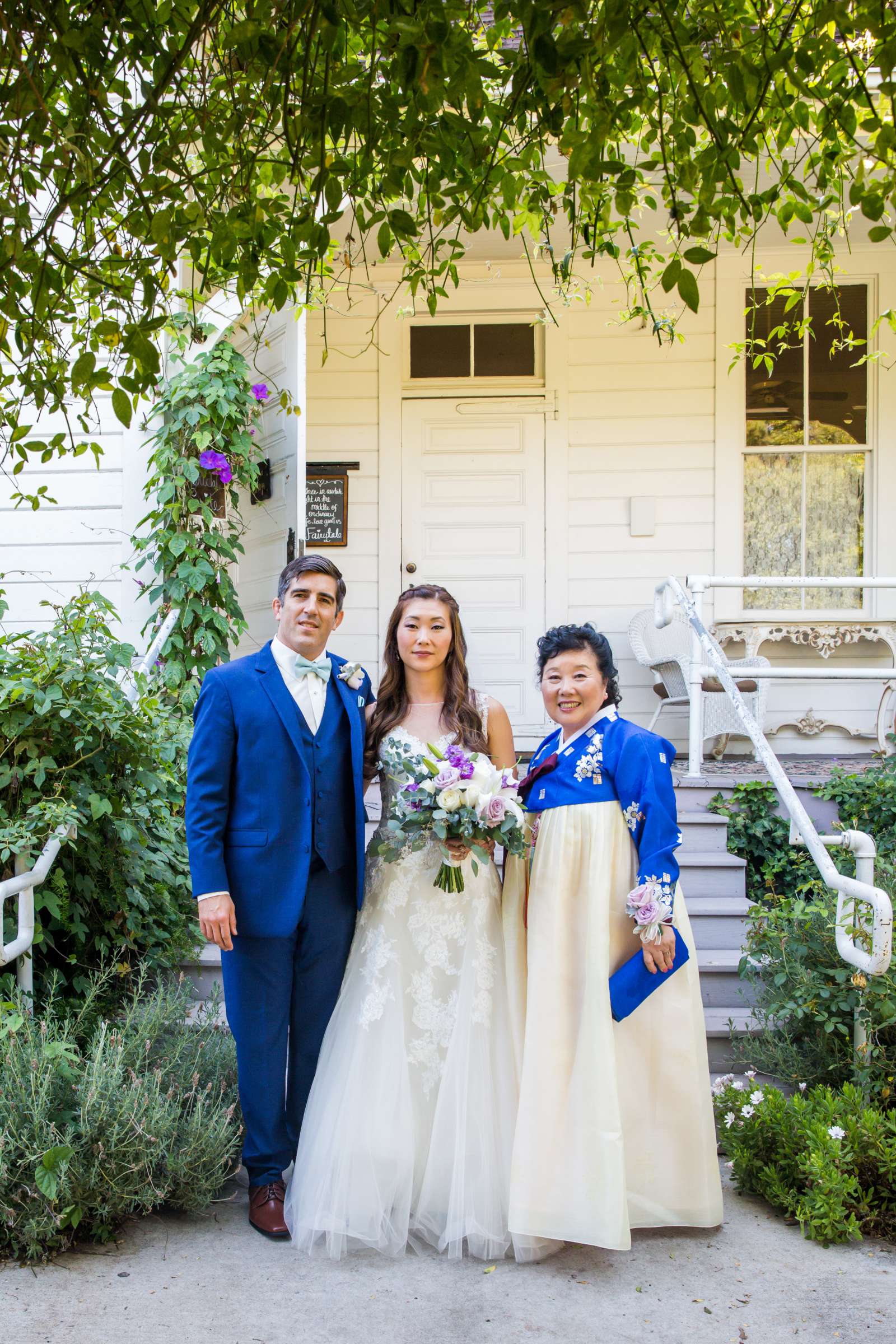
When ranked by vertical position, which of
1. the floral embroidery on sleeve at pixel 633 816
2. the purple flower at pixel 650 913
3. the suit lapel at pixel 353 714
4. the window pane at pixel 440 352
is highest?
the window pane at pixel 440 352

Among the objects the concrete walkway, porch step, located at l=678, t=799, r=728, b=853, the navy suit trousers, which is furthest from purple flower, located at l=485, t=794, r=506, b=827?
porch step, located at l=678, t=799, r=728, b=853

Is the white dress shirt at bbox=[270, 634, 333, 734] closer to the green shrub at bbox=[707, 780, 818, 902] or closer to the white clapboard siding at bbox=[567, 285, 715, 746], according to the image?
the green shrub at bbox=[707, 780, 818, 902]

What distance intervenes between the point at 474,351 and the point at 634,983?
4.96 metres

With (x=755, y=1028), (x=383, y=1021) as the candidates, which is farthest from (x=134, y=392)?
(x=755, y=1028)

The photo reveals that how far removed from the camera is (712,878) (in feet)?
14.8

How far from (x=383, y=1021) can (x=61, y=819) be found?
115 centimetres

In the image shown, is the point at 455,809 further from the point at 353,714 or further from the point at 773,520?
the point at 773,520

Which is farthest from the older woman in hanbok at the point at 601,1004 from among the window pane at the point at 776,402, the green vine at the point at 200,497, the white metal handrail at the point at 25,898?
the window pane at the point at 776,402

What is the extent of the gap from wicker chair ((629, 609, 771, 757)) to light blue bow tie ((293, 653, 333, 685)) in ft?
9.74

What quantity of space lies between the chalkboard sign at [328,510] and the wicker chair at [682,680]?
6.33ft

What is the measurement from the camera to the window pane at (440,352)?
674 centimetres

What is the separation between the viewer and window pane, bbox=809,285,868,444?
664 centimetres

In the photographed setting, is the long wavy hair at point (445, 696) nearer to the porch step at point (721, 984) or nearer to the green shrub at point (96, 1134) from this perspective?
the green shrub at point (96, 1134)

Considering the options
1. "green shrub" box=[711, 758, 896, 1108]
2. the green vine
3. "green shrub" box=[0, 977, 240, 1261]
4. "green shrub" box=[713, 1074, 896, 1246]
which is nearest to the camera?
"green shrub" box=[0, 977, 240, 1261]
